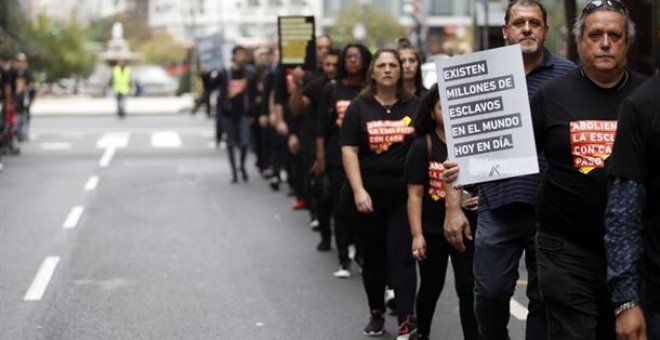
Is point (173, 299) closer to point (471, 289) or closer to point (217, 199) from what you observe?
point (471, 289)

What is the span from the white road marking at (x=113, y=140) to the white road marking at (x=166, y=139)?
569mm

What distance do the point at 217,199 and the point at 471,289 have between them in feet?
33.8

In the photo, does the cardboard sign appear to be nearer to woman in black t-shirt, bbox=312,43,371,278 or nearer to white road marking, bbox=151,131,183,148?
woman in black t-shirt, bbox=312,43,371,278

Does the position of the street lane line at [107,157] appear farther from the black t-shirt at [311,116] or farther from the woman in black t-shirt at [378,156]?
the woman in black t-shirt at [378,156]

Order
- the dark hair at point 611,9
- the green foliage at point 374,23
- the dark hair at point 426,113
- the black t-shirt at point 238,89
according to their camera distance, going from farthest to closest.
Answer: the green foliage at point 374,23, the black t-shirt at point 238,89, the dark hair at point 426,113, the dark hair at point 611,9

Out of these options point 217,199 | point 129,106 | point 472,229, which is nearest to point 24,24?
point 129,106

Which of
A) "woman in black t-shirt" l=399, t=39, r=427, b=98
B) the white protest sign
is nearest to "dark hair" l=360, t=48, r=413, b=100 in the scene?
"woman in black t-shirt" l=399, t=39, r=427, b=98

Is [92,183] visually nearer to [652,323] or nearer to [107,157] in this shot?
[107,157]

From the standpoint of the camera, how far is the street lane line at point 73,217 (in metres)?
14.6

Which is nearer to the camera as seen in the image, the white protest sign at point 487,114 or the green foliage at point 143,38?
the white protest sign at point 487,114

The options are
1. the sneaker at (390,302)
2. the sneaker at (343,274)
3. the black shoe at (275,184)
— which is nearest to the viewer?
the sneaker at (390,302)

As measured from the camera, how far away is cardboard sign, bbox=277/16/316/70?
47.1ft

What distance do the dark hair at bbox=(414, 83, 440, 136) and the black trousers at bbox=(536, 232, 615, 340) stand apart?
2.12m

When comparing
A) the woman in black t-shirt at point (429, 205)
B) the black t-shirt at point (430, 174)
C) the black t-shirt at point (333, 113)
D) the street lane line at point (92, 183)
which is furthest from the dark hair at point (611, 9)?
the street lane line at point (92, 183)
